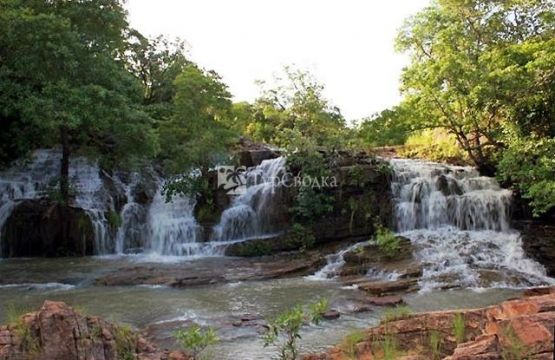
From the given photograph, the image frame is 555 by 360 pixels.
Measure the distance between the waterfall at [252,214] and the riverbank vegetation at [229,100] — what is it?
1025 mm

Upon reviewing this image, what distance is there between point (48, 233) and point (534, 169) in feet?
45.8

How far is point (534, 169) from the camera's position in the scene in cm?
1433

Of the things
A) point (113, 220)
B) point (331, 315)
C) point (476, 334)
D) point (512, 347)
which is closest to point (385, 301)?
point (331, 315)

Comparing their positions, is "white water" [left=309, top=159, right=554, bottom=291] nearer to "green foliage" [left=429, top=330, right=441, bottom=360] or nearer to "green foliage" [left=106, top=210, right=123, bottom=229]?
"green foliage" [left=429, top=330, right=441, bottom=360]

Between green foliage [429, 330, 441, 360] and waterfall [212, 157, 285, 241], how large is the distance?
11240mm

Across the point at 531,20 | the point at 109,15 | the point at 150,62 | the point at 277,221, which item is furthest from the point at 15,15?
the point at 531,20

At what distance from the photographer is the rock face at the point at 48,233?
15.6 metres

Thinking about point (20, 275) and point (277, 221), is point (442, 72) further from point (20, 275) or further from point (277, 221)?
point (20, 275)

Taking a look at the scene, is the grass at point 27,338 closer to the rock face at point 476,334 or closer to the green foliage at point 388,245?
Answer: the rock face at point 476,334

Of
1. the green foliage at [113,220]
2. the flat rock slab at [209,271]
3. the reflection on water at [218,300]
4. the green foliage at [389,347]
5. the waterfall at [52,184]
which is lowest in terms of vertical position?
the reflection on water at [218,300]

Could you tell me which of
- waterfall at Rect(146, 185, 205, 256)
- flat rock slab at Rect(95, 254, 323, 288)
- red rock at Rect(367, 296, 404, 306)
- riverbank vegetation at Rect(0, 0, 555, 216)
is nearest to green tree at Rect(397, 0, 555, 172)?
riverbank vegetation at Rect(0, 0, 555, 216)

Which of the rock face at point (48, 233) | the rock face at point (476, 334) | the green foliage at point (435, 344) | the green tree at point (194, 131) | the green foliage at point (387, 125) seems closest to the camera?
the rock face at point (476, 334)

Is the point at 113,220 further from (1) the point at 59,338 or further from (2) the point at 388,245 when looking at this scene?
(1) the point at 59,338

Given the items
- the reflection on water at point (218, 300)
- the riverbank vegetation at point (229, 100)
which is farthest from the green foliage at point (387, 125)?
the reflection on water at point (218, 300)
